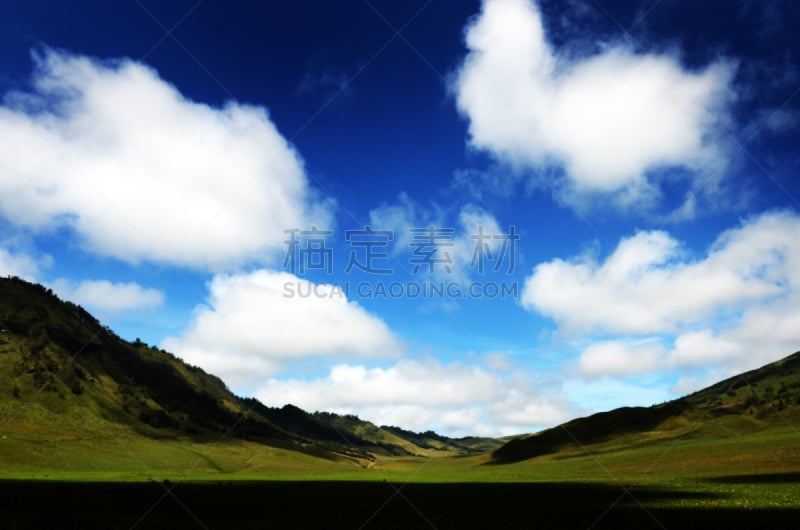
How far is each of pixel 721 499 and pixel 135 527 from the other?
34.5 meters

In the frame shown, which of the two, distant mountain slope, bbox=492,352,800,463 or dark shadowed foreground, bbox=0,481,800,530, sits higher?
distant mountain slope, bbox=492,352,800,463

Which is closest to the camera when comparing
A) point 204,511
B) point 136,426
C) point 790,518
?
point 790,518

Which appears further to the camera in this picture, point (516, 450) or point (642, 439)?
point (516, 450)

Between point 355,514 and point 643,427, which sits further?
point 643,427

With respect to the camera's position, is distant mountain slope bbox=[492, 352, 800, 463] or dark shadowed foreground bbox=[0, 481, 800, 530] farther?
distant mountain slope bbox=[492, 352, 800, 463]

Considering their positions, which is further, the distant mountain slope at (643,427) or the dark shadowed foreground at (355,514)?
the distant mountain slope at (643,427)

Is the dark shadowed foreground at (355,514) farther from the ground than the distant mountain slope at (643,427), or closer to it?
closer to it

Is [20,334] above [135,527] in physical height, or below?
above

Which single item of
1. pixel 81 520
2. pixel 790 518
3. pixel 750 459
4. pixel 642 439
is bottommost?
pixel 790 518

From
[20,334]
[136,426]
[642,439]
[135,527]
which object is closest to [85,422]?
[136,426]

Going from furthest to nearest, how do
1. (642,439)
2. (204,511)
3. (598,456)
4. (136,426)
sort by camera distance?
(136,426)
(642,439)
(598,456)
(204,511)

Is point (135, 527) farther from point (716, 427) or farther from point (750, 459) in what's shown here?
point (716, 427)

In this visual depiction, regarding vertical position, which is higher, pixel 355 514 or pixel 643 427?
pixel 643 427

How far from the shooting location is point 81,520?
80.5 ft
